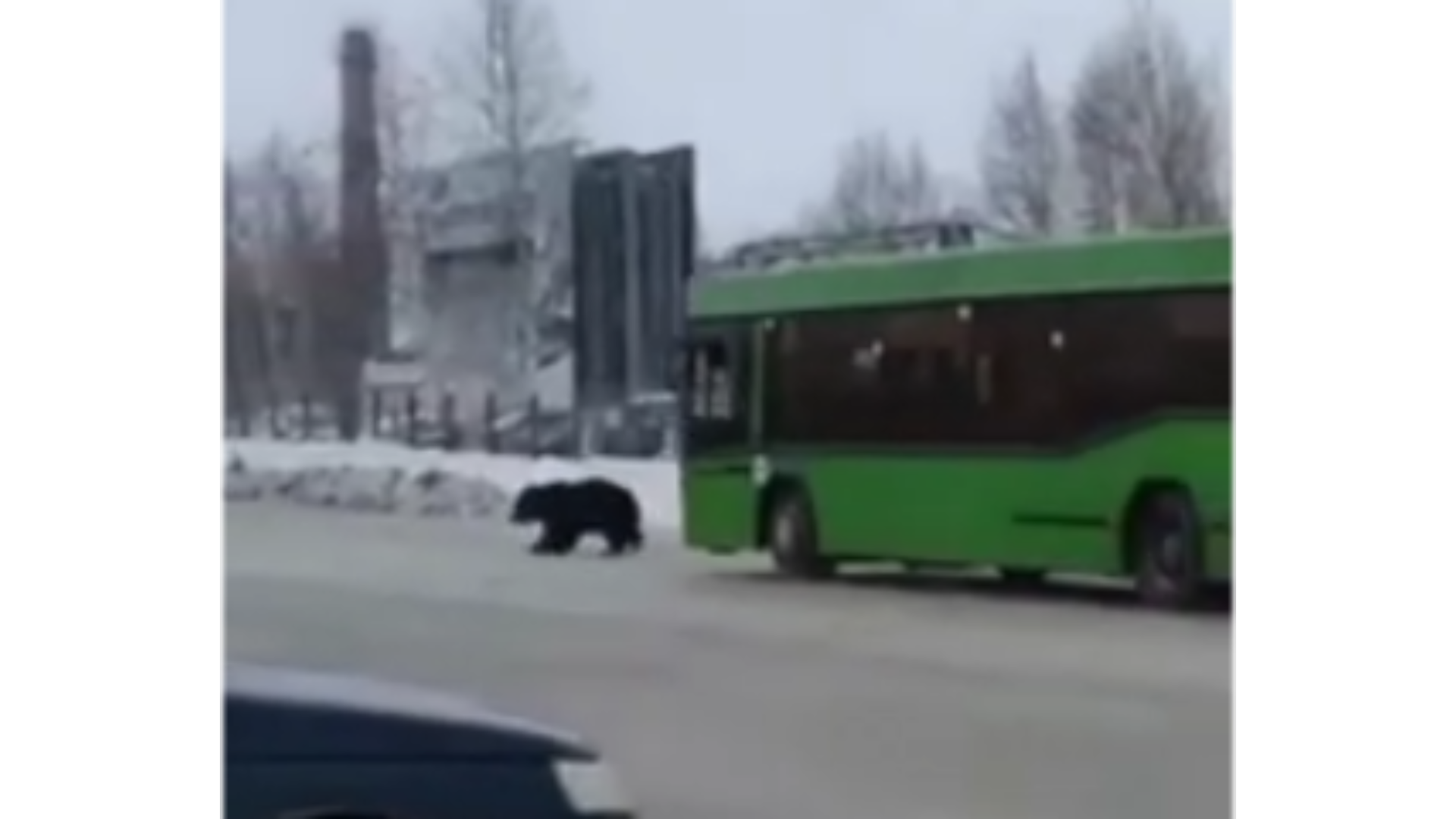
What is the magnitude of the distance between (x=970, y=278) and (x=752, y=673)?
1.17 ft

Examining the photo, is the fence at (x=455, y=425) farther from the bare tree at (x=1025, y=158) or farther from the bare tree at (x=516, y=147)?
the bare tree at (x=1025, y=158)

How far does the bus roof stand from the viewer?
209 cm

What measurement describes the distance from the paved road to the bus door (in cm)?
5

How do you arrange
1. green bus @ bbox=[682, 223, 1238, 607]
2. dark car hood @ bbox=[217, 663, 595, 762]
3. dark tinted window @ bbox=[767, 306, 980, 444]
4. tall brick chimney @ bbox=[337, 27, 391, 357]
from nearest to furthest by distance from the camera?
dark car hood @ bbox=[217, 663, 595, 762]
tall brick chimney @ bbox=[337, 27, 391, 357]
green bus @ bbox=[682, 223, 1238, 607]
dark tinted window @ bbox=[767, 306, 980, 444]

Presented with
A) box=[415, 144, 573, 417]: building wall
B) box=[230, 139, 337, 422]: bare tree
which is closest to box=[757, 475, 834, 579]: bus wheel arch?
box=[415, 144, 573, 417]: building wall

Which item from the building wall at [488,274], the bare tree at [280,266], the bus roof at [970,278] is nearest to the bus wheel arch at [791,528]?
the bus roof at [970,278]

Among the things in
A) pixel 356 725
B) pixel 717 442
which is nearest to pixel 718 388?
pixel 717 442

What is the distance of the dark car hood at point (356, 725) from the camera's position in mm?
1887

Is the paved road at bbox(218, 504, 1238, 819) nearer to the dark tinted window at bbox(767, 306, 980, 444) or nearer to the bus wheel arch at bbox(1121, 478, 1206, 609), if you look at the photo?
the bus wheel arch at bbox(1121, 478, 1206, 609)

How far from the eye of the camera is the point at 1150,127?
1944 mm
